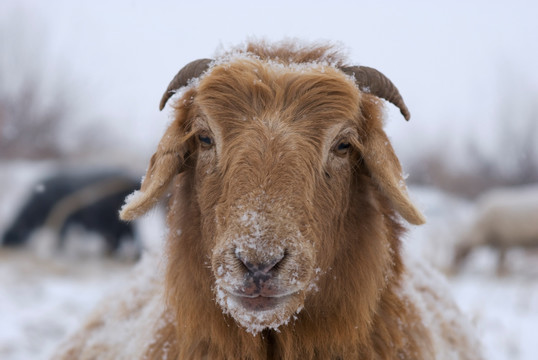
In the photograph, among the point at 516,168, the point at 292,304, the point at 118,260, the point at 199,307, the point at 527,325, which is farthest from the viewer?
the point at 516,168

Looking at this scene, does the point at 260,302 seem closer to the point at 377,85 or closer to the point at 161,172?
the point at 161,172

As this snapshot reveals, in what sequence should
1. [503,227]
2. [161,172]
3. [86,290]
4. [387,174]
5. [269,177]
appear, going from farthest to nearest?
[503,227] < [86,290] < [161,172] < [387,174] < [269,177]

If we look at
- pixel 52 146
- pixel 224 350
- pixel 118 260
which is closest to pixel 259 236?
pixel 224 350

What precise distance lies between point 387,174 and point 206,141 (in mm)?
1032

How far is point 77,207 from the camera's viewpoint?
12.6 m

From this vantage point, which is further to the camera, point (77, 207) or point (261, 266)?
point (77, 207)

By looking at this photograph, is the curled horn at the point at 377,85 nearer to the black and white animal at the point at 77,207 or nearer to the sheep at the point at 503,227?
the black and white animal at the point at 77,207

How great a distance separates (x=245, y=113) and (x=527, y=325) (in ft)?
19.8

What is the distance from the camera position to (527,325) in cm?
688

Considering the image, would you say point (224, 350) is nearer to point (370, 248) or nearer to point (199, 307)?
point (199, 307)

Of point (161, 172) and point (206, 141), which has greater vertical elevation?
point (206, 141)

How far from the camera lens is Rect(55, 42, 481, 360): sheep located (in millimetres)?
2322

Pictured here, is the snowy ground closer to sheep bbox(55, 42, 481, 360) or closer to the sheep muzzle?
sheep bbox(55, 42, 481, 360)

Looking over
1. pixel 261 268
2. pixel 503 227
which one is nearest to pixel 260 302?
pixel 261 268
